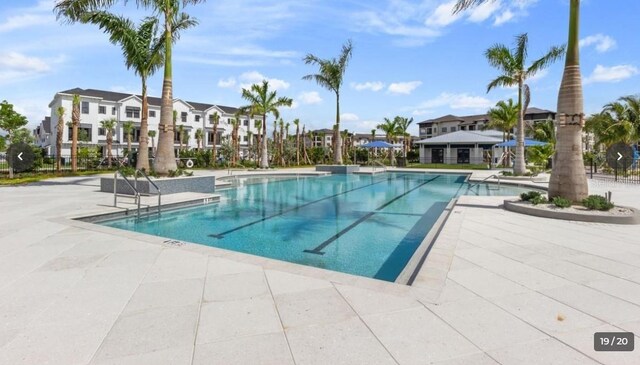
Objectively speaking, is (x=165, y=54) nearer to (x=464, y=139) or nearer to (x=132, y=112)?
(x=464, y=139)

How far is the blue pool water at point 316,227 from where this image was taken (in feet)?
20.8

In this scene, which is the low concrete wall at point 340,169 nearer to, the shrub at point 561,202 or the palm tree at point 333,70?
the palm tree at point 333,70

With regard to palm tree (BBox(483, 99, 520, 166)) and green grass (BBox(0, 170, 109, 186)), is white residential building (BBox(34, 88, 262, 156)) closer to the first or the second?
green grass (BBox(0, 170, 109, 186))

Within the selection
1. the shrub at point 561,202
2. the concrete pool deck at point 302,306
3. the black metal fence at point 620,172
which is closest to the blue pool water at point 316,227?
the concrete pool deck at point 302,306

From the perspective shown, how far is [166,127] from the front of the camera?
44.3ft

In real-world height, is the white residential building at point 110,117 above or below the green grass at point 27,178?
above

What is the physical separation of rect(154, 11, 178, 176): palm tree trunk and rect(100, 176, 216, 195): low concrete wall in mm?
916

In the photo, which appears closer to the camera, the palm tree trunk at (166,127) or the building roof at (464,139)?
the palm tree trunk at (166,127)

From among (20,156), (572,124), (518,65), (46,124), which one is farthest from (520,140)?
(46,124)

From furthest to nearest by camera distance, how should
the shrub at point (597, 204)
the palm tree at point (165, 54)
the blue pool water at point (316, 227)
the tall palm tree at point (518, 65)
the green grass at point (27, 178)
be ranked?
the tall palm tree at point (518, 65), the green grass at point (27, 178), the palm tree at point (165, 54), the shrub at point (597, 204), the blue pool water at point (316, 227)

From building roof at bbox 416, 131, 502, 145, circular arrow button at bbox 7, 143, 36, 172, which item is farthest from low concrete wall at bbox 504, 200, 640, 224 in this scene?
building roof at bbox 416, 131, 502, 145

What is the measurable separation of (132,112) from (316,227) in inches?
1890

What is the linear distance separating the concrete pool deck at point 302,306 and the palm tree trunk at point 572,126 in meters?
3.12

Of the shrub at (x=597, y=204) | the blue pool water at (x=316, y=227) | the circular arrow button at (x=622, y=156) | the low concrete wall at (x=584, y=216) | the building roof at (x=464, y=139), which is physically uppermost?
the building roof at (x=464, y=139)
